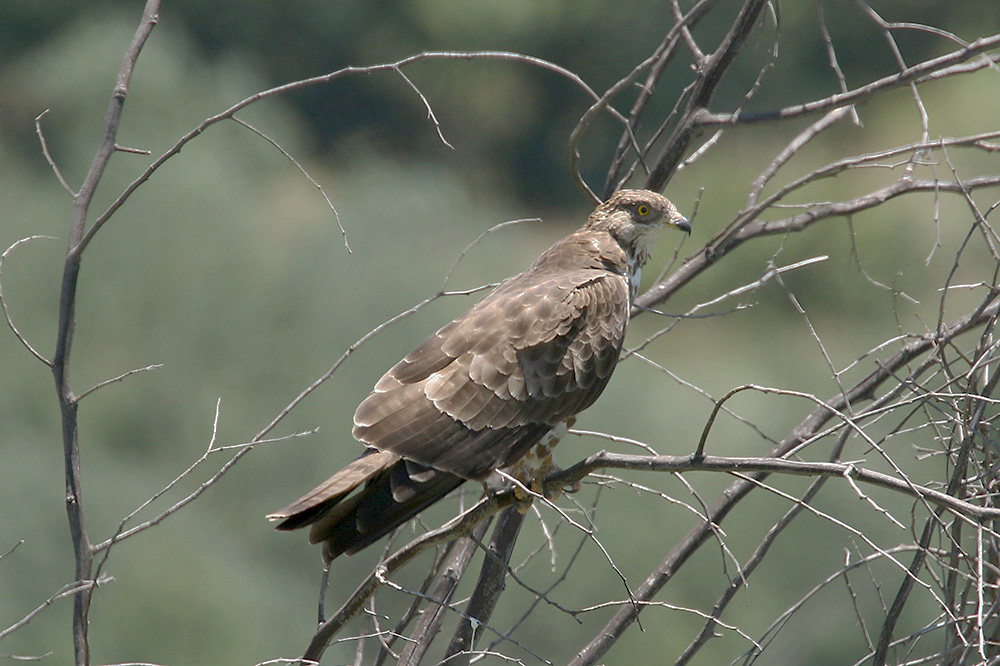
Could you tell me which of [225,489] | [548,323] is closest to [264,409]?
[225,489]

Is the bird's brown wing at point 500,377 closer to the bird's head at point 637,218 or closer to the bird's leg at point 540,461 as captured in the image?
the bird's leg at point 540,461

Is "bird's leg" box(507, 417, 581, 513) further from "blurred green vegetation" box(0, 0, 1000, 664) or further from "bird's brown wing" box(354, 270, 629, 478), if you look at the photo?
"blurred green vegetation" box(0, 0, 1000, 664)

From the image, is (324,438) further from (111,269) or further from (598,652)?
(598,652)

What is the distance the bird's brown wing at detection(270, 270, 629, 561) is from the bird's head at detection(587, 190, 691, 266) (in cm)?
22

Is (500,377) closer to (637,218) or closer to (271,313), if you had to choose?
(637,218)

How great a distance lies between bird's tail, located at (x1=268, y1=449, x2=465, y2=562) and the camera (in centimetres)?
232

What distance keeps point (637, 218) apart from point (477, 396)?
0.85 metres

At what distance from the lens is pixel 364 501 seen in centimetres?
244

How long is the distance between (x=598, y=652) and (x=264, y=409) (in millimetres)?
6889

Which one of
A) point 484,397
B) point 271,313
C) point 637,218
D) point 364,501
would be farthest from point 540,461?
point 271,313

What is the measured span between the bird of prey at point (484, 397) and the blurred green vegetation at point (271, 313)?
353 cm

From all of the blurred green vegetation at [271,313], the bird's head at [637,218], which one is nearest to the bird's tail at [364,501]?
the bird's head at [637,218]

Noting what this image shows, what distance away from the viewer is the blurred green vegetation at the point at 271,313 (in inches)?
317

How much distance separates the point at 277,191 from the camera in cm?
1202
